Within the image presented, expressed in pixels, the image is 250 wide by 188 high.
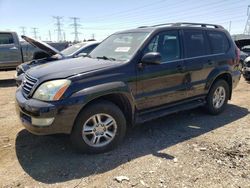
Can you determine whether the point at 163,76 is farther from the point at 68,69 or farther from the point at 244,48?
the point at 244,48

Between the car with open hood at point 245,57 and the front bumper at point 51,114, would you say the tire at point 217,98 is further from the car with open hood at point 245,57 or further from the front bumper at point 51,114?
the car with open hood at point 245,57

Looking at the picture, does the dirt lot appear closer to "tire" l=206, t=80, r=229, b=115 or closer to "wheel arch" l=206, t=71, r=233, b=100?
"tire" l=206, t=80, r=229, b=115

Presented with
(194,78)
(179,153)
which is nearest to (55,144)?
(179,153)

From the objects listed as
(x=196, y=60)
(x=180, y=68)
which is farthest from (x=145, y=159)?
(x=196, y=60)

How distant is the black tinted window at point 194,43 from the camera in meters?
4.75

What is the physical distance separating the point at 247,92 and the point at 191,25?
4.01m

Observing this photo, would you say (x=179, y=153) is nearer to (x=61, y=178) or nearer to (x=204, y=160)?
(x=204, y=160)

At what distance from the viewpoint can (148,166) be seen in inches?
133

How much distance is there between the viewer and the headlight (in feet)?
10.7

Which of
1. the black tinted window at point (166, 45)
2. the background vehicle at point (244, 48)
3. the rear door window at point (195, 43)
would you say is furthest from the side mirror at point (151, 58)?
the background vehicle at point (244, 48)

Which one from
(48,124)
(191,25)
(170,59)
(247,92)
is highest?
(191,25)

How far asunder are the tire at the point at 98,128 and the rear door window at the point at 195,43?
6.41ft

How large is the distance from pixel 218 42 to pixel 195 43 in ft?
2.75

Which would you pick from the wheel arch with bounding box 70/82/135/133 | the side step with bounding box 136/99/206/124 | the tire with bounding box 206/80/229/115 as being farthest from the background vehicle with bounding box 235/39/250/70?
the wheel arch with bounding box 70/82/135/133
